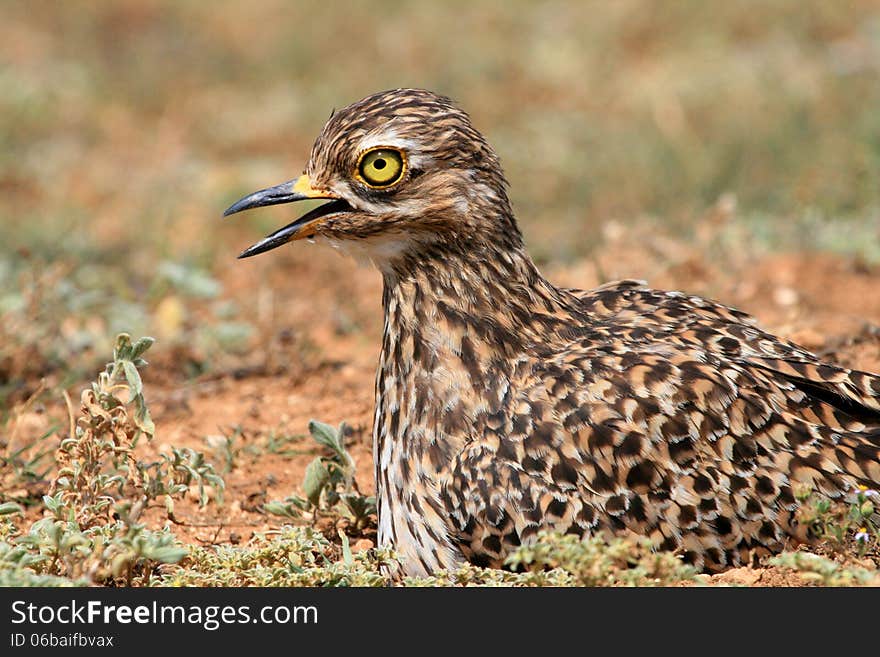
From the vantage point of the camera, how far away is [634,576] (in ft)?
13.7

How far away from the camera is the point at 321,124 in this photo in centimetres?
1321

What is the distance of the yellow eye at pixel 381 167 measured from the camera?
5.02 metres

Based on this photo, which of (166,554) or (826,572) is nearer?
(826,572)

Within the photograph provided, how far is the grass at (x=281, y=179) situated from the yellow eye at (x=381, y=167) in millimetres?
1158

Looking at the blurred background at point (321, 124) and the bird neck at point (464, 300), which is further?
the blurred background at point (321, 124)

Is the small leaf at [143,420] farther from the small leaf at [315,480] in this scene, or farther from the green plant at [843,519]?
the green plant at [843,519]

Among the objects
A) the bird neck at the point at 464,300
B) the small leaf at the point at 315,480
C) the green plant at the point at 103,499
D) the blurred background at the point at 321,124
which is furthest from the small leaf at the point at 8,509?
the bird neck at the point at 464,300

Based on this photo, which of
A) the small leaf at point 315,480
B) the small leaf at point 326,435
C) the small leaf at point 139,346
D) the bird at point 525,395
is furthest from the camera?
the small leaf at point 326,435

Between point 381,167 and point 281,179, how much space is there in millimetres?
6758

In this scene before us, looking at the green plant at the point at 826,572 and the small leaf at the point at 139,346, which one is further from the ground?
the small leaf at the point at 139,346

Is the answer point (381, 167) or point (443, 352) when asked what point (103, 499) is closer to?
point (443, 352)

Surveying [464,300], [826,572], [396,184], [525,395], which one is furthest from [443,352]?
[826,572]

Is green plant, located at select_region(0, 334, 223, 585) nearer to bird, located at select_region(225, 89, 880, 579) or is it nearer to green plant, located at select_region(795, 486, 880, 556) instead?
bird, located at select_region(225, 89, 880, 579)

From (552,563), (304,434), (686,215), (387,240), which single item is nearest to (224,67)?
(686,215)
